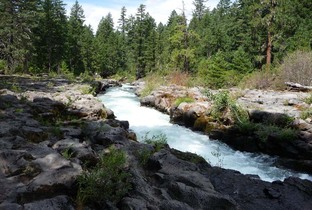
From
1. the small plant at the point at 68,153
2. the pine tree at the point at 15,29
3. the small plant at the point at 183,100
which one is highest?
the pine tree at the point at 15,29

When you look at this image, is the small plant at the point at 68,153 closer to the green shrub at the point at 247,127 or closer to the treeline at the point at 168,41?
the green shrub at the point at 247,127

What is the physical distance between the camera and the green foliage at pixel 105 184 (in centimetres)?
485

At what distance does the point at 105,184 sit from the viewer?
5.04 meters

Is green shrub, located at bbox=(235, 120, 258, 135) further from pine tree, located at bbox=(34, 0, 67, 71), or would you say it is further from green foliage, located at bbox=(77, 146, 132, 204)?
pine tree, located at bbox=(34, 0, 67, 71)

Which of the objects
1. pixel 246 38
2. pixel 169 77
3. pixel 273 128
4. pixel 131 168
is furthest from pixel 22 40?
pixel 131 168

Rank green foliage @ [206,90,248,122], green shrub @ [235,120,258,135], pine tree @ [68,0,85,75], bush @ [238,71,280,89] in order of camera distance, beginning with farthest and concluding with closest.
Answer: pine tree @ [68,0,85,75] < bush @ [238,71,280,89] < green foliage @ [206,90,248,122] < green shrub @ [235,120,258,135]

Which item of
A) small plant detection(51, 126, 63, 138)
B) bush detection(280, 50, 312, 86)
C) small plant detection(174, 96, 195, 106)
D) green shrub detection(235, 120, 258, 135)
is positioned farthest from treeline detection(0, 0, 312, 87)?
small plant detection(51, 126, 63, 138)

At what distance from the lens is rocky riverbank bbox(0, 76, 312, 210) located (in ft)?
15.9

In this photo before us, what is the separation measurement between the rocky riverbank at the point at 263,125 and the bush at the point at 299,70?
487 centimetres

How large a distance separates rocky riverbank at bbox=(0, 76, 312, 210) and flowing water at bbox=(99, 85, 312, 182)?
2.16m

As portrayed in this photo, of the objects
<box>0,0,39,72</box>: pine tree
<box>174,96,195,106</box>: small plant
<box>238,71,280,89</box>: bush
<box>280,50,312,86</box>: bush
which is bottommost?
<box>174,96,195,106</box>: small plant

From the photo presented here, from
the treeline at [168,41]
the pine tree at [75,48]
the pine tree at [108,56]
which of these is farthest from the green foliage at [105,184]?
the pine tree at [108,56]

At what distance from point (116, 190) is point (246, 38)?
35.2 m

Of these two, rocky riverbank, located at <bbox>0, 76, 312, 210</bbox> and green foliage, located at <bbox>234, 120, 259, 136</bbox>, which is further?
green foliage, located at <bbox>234, 120, 259, 136</bbox>
